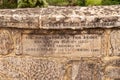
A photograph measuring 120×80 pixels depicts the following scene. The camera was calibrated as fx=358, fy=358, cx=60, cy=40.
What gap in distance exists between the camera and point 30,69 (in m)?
4.23

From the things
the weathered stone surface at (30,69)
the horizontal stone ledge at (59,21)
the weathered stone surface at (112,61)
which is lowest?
the weathered stone surface at (30,69)

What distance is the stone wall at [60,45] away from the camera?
4.04 meters

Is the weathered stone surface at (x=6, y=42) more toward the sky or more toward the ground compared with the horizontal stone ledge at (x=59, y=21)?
more toward the ground

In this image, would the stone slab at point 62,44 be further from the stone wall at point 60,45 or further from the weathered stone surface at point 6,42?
the weathered stone surface at point 6,42

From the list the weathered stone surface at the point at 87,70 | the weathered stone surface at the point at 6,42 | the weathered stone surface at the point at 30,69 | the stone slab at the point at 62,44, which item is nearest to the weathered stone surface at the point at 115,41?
the stone slab at the point at 62,44

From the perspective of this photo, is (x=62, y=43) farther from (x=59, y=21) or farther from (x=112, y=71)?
(x=112, y=71)

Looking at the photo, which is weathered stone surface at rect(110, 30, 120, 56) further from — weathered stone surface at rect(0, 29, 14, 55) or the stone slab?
weathered stone surface at rect(0, 29, 14, 55)

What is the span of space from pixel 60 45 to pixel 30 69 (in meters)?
0.47

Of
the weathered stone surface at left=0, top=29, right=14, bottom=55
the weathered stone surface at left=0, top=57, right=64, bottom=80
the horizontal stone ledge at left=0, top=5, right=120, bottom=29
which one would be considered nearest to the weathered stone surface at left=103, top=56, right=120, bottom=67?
the horizontal stone ledge at left=0, top=5, right=120, bottom=29

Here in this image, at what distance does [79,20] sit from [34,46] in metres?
0.60

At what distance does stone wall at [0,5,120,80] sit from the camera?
404cm

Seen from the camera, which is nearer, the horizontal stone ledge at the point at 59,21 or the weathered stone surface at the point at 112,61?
the horizontal stone ledge at the point at 59,21

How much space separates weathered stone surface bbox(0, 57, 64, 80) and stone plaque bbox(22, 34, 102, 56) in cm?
14

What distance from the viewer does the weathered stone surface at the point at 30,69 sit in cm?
420
